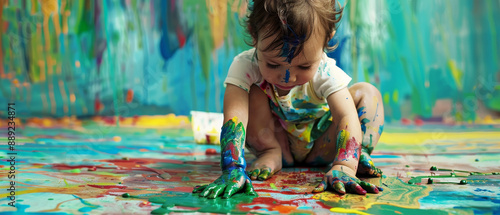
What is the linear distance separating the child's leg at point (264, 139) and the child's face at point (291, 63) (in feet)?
0.55

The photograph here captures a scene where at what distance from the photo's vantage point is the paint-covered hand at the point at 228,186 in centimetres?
107

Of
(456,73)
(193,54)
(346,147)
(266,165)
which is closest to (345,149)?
(346,147)

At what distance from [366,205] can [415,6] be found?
2.20 metres

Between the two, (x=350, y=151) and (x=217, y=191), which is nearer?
(x=217, y=191)

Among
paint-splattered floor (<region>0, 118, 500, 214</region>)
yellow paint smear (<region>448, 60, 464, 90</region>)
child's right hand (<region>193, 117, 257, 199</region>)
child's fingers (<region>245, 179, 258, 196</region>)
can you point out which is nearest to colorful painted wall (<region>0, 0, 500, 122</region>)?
→ yellow paint smear (<region>448, 60, 464, 90</region>)

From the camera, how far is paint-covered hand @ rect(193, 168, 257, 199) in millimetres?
A: 1067

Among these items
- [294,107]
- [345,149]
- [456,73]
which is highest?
[456,73]

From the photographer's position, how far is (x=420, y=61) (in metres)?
2.88

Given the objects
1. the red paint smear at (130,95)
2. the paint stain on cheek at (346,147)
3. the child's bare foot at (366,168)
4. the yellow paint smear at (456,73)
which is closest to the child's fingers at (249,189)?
the paint stain on cheek at (346,147)

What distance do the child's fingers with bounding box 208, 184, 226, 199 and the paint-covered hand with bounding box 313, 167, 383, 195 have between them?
8.2 inches

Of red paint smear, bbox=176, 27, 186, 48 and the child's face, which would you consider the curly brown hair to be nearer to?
the child's face

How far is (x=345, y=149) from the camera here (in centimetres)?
122

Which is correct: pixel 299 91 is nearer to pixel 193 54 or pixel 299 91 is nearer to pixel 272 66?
pixel 272 66

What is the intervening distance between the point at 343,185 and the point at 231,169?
0.86 feet
